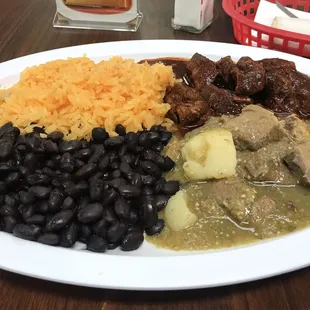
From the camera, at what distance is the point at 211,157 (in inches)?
93.9

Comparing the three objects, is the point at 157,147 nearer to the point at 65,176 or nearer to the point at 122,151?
the point at 122,151

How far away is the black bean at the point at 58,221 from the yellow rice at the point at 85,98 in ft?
2.45

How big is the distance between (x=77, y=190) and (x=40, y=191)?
0.19 m

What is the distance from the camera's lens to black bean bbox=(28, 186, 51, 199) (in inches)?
84.2

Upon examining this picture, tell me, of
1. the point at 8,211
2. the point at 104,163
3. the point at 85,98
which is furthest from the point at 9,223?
the point at 85,98

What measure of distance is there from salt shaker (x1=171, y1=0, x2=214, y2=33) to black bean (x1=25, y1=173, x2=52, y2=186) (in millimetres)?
2534

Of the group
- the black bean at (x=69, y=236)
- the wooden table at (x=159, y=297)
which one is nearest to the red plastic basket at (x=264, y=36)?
the wooden table at (x=159, y=297)

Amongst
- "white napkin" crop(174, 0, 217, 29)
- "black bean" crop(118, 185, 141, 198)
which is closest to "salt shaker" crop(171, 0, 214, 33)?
"white napkin" crop(174, 0, 217, 29)

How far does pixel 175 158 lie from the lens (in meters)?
2.61

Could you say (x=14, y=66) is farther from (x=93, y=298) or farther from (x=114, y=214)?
(x=93, y=298)

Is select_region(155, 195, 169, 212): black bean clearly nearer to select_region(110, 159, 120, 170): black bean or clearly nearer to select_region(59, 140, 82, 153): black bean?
select_region(110, 159, 120, 170): black bean

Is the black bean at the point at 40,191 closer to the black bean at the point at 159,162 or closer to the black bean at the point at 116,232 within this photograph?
the black bean at the point at 116,232

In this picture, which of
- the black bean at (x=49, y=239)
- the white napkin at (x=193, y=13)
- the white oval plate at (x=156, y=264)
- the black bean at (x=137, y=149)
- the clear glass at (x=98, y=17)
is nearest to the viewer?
the white oval plate at (x=156, y=264)

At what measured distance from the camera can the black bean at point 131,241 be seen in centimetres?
205
